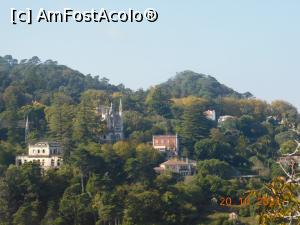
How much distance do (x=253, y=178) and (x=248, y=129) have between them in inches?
690

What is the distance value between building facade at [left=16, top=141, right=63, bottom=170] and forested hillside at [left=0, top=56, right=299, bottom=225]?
580 mm

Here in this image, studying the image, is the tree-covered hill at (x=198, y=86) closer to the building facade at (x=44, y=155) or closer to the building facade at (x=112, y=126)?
the building facade at (x=112, y=126)

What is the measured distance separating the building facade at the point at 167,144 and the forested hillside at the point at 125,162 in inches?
23.1

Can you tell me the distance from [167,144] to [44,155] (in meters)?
8.52

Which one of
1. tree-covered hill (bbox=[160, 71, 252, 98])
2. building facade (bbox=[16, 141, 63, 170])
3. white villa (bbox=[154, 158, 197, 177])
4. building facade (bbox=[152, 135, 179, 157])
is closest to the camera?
building facade (bbox=[16, 141, 63, 170])

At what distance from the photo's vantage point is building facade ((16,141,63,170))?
39781 millimetres

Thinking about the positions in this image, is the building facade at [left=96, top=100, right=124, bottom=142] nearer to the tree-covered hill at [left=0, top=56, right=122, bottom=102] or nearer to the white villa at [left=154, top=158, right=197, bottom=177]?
the white villa at [left=154, top=158, right=197, bottom=177]

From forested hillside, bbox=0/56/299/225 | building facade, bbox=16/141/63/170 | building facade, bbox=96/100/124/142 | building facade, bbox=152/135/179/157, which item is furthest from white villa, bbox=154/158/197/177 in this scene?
building facade, bbox=16/141/63/170

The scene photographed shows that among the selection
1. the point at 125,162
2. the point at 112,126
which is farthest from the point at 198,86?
the point at 125,162

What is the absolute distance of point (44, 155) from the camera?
3997 cm

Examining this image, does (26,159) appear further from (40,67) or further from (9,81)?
(40,67)

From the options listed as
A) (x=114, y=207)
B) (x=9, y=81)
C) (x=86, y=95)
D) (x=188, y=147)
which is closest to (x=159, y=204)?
(x=114, y=207)

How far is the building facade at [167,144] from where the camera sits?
147 ft

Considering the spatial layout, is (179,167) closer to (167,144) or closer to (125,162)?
(167,144)
